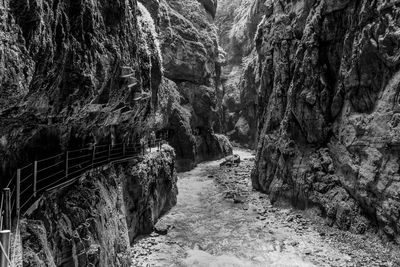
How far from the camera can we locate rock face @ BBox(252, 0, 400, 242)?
580 inches

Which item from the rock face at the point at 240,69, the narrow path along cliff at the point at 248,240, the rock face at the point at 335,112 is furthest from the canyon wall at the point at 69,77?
the rock face at the point at 240,69

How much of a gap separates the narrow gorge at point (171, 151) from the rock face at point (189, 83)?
5382mm

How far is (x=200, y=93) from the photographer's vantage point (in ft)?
139

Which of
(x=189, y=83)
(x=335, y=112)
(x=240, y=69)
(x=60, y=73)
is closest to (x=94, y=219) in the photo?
(x=60, y=73)

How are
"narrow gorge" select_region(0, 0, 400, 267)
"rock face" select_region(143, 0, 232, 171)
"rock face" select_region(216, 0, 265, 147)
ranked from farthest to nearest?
"rock face" select_region(216, 0, 265, 147) < "rock face" select_region(143, 0, 232, 171) < "narrow gorge" select_region(0, 0, 400, 267)

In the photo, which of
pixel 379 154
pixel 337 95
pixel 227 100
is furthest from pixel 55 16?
pixel 227 100

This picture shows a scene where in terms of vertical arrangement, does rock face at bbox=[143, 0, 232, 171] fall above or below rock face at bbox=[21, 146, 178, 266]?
above

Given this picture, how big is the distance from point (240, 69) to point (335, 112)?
47.4 metres

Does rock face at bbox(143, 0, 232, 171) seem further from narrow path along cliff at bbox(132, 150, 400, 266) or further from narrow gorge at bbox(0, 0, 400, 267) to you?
narrow path along cliff at bbox(132, 150, 400, 266)

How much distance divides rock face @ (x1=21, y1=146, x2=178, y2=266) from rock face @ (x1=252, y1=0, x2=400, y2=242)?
33.2ft

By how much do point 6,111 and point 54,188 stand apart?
8.67 ft

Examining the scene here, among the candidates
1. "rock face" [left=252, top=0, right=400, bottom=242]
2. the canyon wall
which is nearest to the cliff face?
the canyon wall

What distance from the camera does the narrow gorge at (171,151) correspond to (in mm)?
7000

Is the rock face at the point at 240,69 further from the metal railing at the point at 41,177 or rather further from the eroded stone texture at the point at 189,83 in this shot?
the metal railing at the point at 41,177
